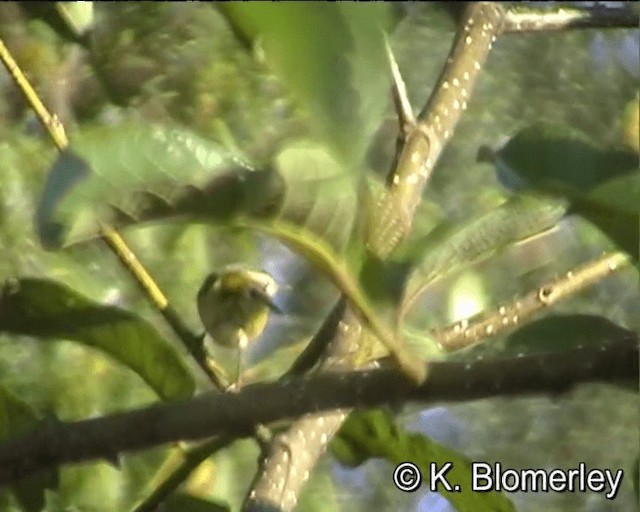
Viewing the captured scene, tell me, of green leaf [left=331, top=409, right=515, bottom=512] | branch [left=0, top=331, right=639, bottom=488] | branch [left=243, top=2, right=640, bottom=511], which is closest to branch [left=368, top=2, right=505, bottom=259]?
branch [left=243, top=2, right=640, bottom=511]

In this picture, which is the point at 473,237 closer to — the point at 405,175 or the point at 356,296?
the point at 356,296

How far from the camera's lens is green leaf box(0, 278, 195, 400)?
44 centimetres

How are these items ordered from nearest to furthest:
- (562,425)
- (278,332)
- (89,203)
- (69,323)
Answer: (89,203), (69,323), (278,332), (562,425)

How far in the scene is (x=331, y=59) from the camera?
0.19 meters

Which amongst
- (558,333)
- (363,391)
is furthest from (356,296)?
(558,333)

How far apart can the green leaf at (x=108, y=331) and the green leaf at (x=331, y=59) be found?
257 millimetres

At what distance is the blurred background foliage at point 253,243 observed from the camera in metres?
0.66

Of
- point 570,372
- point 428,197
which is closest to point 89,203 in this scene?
point 570,372

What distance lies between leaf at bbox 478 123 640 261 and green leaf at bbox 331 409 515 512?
0.59 ft

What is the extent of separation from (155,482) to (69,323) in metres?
0.09

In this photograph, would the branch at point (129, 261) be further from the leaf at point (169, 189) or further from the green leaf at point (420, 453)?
the leaf at point (169, 189)

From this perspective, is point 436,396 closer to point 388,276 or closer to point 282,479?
point 388,276

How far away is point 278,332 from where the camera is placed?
829 millimetres

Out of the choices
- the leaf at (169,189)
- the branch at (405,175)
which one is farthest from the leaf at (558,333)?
the leaf at (169,189)
